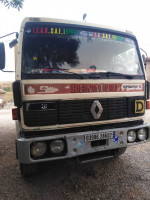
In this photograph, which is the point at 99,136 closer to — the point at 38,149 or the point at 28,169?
the point at 38,149

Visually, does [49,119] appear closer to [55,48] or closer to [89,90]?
[89,90]

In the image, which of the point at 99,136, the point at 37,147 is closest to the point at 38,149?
the point at 37,147

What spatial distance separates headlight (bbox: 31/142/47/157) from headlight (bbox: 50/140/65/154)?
93 millimetres

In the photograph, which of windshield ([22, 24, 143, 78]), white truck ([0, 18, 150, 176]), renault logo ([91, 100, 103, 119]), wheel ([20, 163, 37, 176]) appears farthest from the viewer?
A: wheel ([20, 163, 37, 176])

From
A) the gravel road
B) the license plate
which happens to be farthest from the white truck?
the gravel road

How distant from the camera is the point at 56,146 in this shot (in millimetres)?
1986

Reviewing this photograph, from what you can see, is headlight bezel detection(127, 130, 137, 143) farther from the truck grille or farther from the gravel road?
the gravel road

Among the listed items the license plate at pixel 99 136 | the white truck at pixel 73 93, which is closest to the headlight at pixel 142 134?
the white truck at pixel 73 93

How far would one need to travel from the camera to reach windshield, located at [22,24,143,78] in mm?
2070

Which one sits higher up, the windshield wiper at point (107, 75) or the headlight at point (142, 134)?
the windshield wiper at point (107, 75)

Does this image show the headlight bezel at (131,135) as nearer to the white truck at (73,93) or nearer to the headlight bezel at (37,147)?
the white truck at (73,93)

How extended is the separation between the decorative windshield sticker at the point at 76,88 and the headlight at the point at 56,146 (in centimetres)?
67

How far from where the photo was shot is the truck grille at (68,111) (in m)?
1.93

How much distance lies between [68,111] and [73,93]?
26cm
